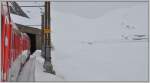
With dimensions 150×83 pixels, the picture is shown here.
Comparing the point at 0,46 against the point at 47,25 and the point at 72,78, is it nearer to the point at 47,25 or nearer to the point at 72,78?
the point at 72,78

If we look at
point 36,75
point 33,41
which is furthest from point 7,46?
point 33,41

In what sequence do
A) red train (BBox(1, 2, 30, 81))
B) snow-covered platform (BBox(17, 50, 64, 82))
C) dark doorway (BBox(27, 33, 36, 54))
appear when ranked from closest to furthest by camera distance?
red train (BBox(1, 2, 30, 81)), snow-covered platform (BBox(17, 50, 64, 82)), dark doorway (BBox(27, 33, 36, 54))

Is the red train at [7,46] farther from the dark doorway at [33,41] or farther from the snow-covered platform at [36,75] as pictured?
the dark doorway at [33,41]

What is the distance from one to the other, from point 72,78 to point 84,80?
42.5 inches

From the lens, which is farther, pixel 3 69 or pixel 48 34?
pixel 48 34

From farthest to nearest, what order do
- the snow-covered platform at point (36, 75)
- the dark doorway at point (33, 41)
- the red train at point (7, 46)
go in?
1. the dark doorway at point (33, 41)
2. the snow-covered platform at point (36, 75)
3. the red train at point (7, 46)

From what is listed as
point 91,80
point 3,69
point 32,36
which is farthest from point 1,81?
point 32,36

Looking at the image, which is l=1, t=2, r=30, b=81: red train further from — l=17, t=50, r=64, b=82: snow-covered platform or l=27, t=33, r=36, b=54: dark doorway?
l=27, t=33, r=36, b=54: dark doorway

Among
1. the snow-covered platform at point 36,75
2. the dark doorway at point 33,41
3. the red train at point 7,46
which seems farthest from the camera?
the dark doorway at point 33,41

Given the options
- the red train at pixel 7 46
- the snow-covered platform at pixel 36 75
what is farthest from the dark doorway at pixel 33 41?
the red train at pixel 7 46

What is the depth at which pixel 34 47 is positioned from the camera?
45281 millimetres

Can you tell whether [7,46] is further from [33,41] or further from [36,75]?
[33,41]

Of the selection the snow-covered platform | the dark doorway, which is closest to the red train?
the snow-covered platform

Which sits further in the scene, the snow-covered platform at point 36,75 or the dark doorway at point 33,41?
the dark doorway at point 33,41
